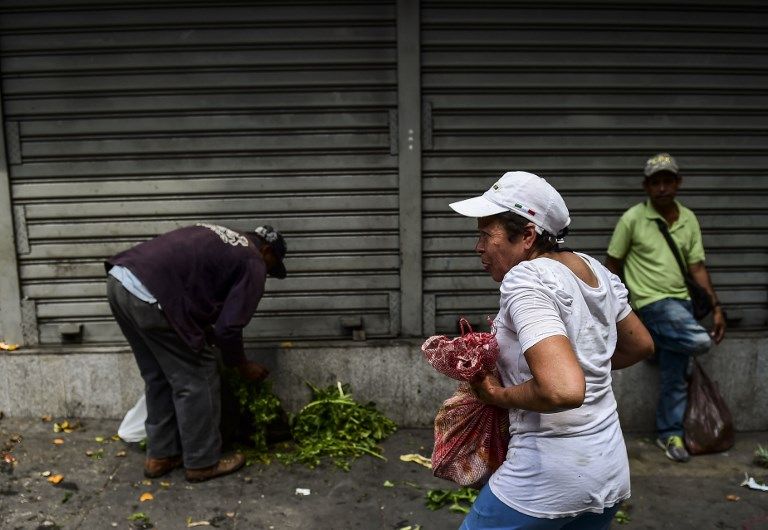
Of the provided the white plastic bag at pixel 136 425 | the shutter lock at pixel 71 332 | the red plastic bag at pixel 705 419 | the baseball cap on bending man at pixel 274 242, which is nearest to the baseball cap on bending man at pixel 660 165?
the red plastic bag at pixel 705 419

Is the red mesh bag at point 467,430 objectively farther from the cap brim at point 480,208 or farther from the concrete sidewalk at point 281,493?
the concrete sidewalk at point 281,493

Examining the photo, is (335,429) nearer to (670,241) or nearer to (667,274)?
(667,274)

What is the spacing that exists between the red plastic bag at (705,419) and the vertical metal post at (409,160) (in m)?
2.16

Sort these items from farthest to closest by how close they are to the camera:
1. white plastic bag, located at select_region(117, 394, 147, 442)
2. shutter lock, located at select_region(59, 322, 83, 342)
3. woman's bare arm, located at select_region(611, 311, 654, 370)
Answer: shutter lock, located at select_region(59, 322, 83, 342), white plastic bag, located at select_region(117, 394, 147, 442), woman's bare arm, located at select_region(611, 311, 654, 370)

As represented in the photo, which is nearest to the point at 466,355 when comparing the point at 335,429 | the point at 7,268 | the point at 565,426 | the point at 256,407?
the point at 565,426

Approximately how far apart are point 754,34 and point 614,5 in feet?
3.87

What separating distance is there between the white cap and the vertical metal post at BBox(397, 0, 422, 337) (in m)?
3.19

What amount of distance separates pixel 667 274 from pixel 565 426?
329cm

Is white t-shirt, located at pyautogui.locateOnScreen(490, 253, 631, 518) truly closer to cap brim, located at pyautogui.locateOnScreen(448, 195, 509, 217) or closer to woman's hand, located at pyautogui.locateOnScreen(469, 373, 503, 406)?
woman's hand, located at pyautogui.locateOnScreen(469, 373, 503, 406)

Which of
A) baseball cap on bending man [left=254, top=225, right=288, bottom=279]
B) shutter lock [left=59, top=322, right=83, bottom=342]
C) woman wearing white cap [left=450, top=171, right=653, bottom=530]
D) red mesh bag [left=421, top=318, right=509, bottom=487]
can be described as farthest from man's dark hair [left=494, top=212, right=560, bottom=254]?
shutter lock [left=59, top=322, right=83, bottom=342]

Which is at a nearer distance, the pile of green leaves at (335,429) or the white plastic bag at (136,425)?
the pile of green leaves at (335,429)

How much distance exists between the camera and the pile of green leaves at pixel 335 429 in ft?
16.6

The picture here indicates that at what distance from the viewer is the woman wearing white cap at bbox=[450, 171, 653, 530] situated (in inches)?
86.0

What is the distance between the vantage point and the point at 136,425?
5.20 metres
